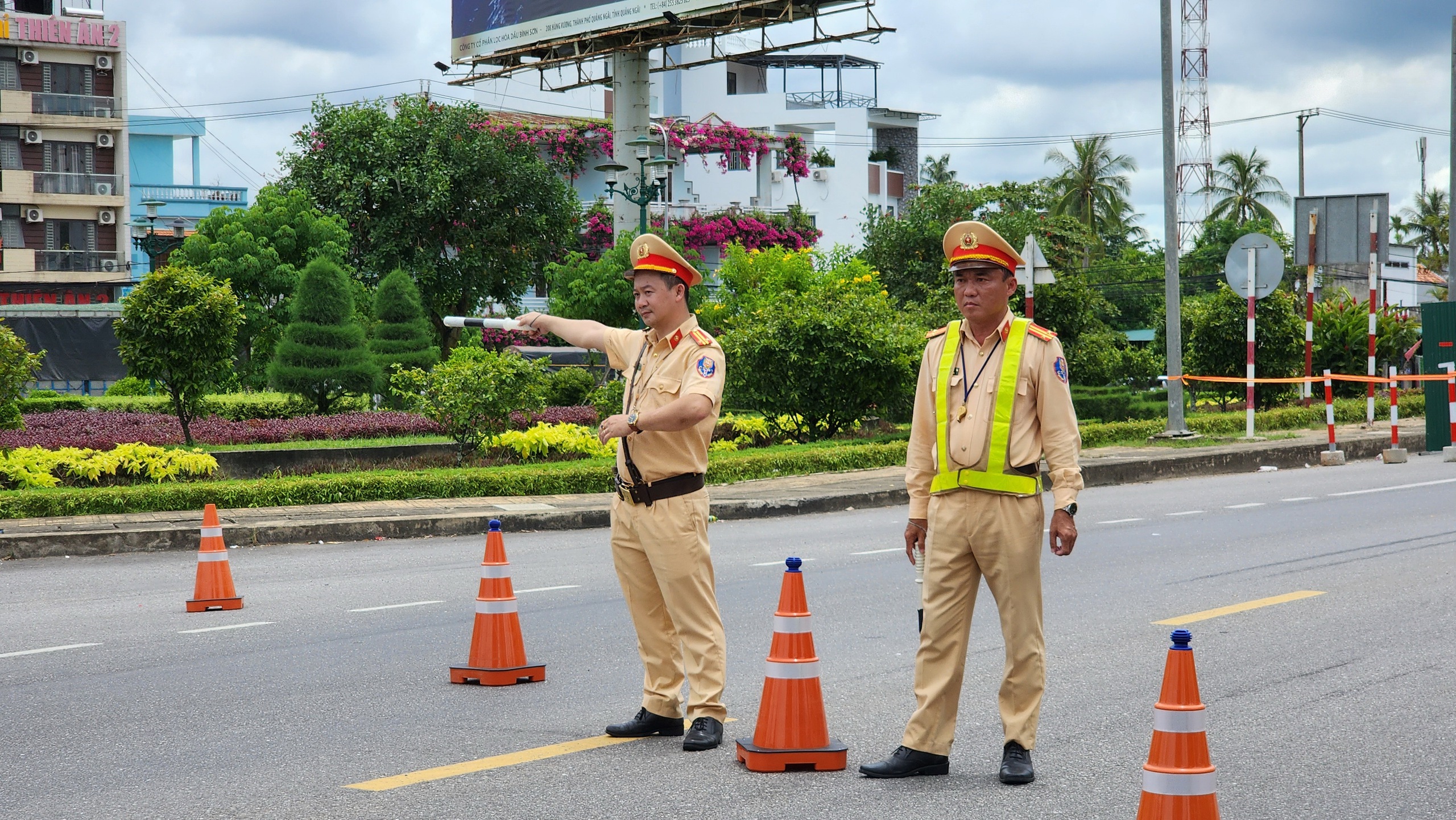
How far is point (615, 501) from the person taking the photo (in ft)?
19.1

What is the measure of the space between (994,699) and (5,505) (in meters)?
10.4

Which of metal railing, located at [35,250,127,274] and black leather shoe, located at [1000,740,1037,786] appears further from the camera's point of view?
metal railing, located at [35,250,127,274]

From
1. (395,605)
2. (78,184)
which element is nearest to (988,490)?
(395,605)

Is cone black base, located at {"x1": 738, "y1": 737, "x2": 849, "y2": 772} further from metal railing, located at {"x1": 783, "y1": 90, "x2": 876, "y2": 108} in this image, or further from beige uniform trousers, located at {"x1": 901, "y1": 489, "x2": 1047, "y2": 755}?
metal railing, located at {"x1": 783, "y1": 90, "x2": 876, "y2": 108}

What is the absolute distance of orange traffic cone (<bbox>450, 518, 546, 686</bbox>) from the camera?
687 centimetres

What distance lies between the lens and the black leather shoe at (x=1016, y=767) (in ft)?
16.8

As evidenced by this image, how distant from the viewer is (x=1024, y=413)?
16.8 ft

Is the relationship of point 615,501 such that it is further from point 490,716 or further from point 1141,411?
point 1141,411

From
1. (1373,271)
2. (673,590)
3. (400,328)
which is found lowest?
(673,590)

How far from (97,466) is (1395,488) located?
14181 mm

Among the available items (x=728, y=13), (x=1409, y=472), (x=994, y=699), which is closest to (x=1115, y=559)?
(x=994, y=699)

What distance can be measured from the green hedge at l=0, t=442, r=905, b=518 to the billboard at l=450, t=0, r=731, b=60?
1966cm

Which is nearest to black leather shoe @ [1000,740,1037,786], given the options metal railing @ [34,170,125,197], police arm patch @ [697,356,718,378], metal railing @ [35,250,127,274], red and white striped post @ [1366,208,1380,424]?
police arm patch @ [697,356,718,378]

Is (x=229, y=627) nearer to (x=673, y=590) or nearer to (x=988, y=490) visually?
(x=673, y=590)
